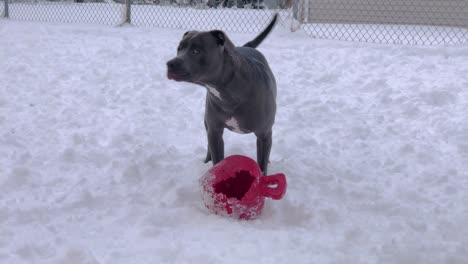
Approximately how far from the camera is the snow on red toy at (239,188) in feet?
9.03

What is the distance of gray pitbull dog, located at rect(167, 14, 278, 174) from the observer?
259 cm

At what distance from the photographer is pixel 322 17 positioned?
9969 mm

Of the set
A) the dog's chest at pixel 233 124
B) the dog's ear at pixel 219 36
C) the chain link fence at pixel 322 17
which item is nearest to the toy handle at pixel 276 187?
the dog's chest at pixel 233 124

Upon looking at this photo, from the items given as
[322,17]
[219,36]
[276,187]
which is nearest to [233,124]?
[276,187]

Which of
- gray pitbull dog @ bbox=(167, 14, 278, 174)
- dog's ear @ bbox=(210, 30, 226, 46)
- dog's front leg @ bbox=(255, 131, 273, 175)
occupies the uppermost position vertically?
dog's ear @ bbox=(210, 30, 226, 46)

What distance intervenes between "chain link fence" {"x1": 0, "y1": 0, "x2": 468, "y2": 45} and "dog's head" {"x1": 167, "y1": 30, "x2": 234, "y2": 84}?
5.33 meters

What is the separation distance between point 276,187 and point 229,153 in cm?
123

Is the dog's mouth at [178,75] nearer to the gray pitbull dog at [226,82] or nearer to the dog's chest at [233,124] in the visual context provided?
the gray pitbull dog at [226,82]

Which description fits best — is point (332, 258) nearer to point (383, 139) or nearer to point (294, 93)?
point (383, 139)

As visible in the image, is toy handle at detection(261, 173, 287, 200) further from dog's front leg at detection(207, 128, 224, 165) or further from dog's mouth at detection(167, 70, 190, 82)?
dog's mouth at detection(167, 70, 190, 82)

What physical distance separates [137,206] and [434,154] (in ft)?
7.63

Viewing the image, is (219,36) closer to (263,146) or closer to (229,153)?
(263,146)

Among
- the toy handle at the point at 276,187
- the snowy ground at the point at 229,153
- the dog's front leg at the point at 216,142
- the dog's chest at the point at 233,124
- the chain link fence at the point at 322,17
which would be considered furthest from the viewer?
the chain link fence at the point at 322,17

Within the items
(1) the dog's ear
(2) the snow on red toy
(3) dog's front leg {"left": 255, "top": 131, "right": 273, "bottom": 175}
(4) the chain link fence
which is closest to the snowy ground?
(2) the snow on red toy
